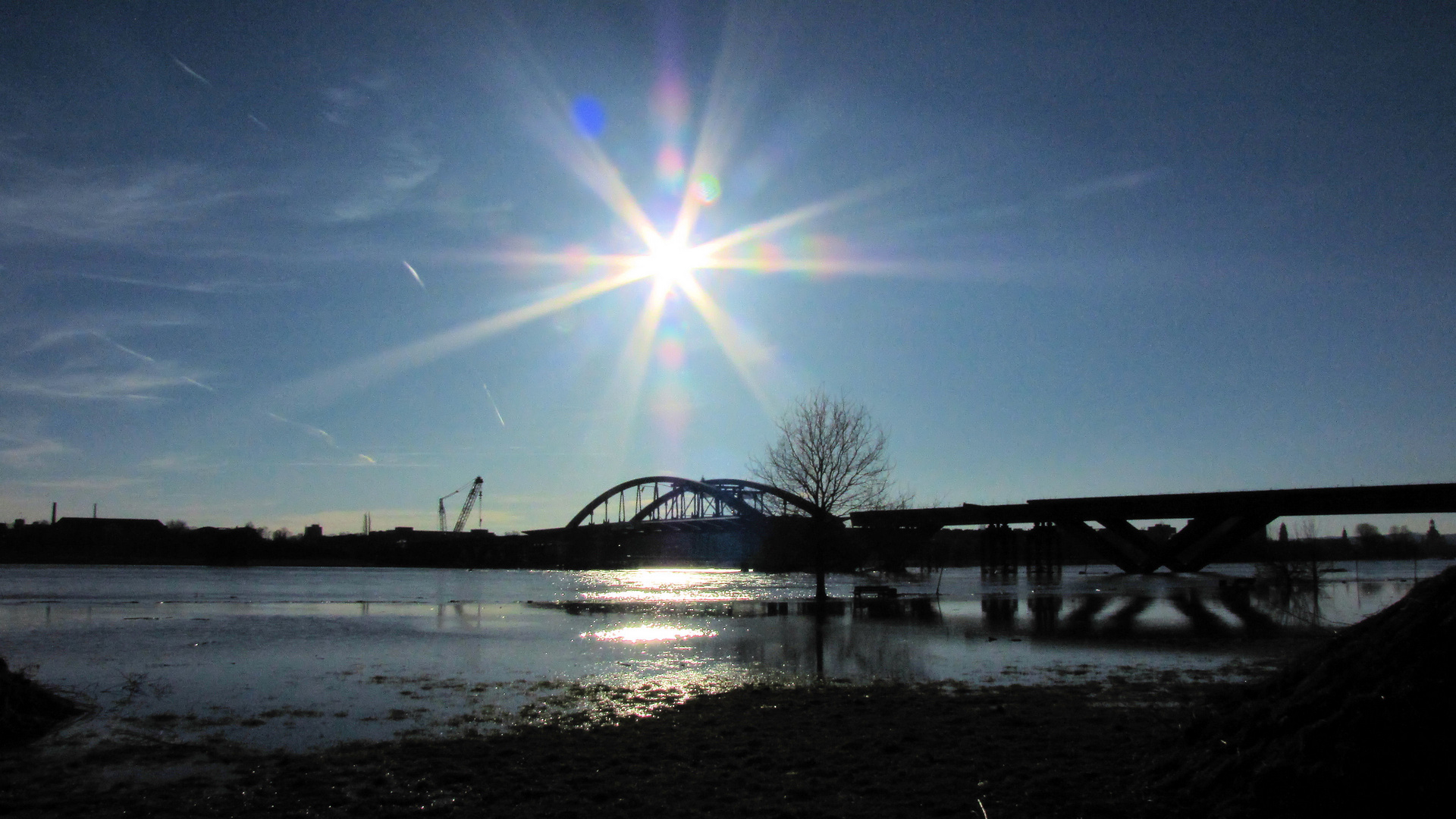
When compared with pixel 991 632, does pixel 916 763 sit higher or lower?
higher

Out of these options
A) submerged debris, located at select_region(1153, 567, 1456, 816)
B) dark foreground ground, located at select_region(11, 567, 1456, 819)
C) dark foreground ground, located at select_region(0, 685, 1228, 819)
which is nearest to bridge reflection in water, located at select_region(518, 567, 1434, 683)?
dark foreground ground, located at select_region(0, 685, 1228, 819)

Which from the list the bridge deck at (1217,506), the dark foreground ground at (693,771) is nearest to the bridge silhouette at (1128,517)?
the bridge deck at (1217,506)

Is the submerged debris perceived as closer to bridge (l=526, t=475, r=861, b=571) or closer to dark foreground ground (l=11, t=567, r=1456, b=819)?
dark foreground ground (l=11, t=567, r=1456, b=819)

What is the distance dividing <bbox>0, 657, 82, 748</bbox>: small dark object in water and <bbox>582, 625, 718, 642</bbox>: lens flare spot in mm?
13208

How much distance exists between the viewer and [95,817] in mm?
7570

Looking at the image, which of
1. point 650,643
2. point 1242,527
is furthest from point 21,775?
point 1242,527

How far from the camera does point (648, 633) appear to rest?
26.6 m

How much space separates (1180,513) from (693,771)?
62.6m

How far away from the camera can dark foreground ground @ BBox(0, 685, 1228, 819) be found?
762cm

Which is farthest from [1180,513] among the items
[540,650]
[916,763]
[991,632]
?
[916,763]

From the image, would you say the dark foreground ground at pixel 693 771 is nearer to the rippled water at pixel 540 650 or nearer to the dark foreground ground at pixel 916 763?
the dark foreground ground at pixel 916 763

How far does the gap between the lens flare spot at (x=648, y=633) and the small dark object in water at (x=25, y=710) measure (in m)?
13.2

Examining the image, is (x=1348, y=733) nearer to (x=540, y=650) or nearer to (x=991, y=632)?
(x=540, y=650)

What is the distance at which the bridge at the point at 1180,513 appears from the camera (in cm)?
5678
